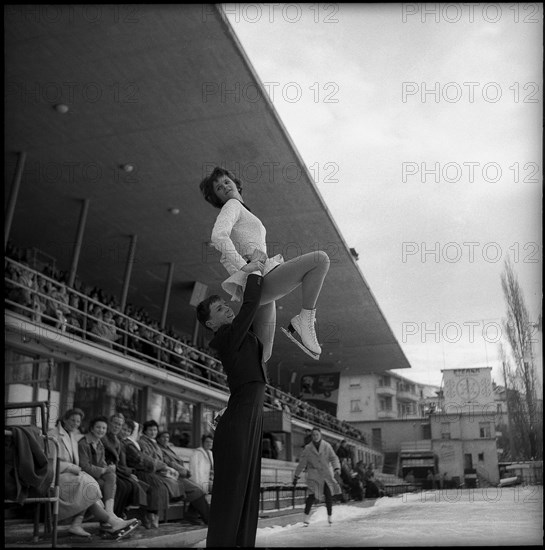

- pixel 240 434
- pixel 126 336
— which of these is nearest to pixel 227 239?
pixel 240 434

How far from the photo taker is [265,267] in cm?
296

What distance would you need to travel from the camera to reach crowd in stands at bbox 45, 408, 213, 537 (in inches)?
243

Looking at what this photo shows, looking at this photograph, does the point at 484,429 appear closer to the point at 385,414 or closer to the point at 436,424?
the point at 436,424

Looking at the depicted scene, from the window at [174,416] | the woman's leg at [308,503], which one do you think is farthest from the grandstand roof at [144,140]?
the woman's leg at [308,503]

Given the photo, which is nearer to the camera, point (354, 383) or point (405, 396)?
point (354, 383)

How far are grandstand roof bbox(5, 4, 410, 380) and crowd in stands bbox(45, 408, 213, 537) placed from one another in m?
4.38

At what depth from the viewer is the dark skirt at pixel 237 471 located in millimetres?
2629

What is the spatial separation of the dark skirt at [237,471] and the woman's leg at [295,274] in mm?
404

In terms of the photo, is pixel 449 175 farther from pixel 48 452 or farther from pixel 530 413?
pixel 530 413

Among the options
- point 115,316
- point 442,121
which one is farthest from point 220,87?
point 115,316

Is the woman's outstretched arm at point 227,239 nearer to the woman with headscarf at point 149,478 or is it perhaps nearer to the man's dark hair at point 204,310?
the man's dark hair at point 204,310

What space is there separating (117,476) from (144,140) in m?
5.38

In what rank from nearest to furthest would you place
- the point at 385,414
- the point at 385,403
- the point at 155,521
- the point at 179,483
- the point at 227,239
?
the point at 227,239
the point at 155,521
the point at 179,483
the point at 385,414
the point at 385,403

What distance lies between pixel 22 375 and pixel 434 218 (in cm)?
738
